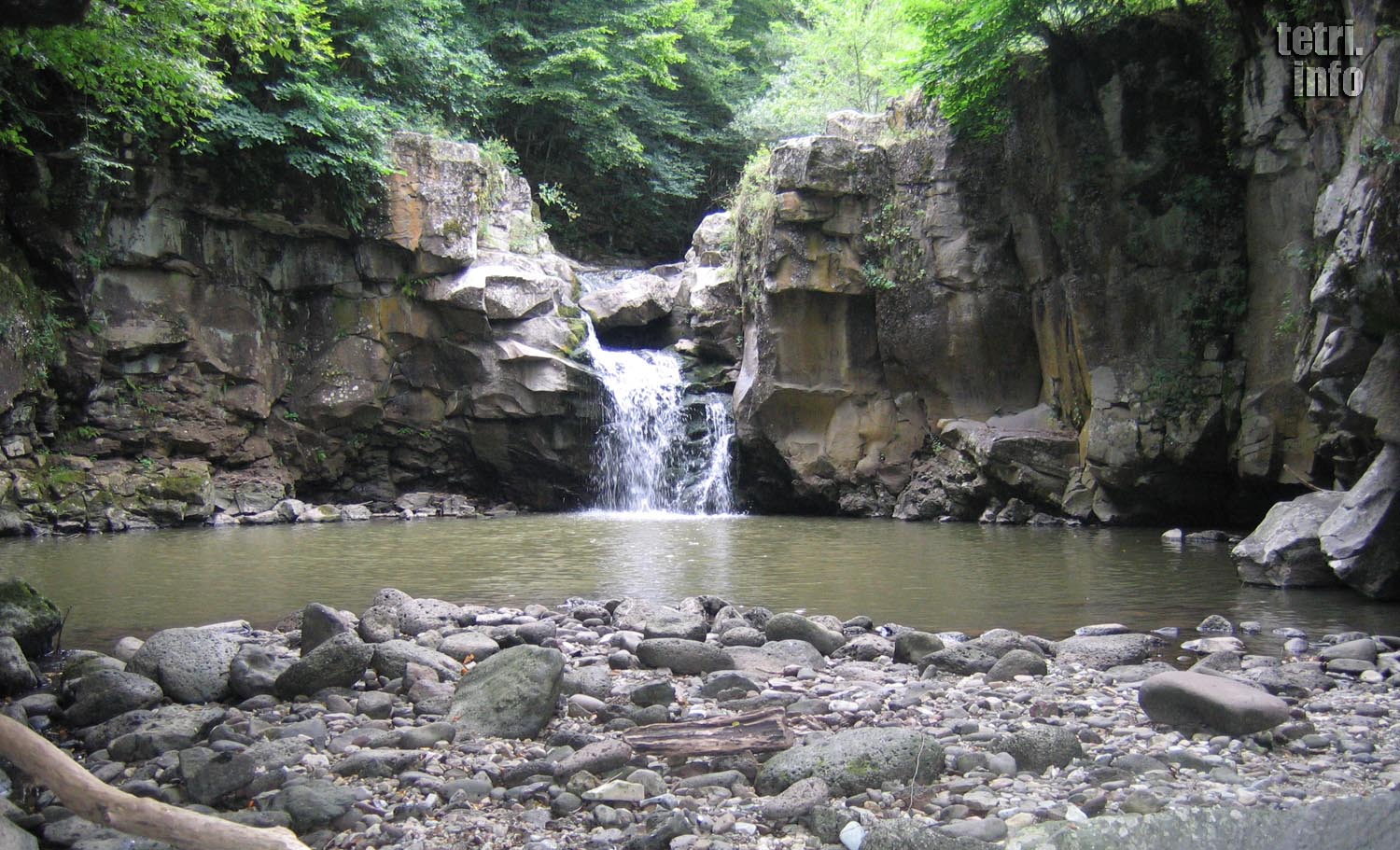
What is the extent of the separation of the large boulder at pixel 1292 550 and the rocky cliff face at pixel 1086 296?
0.69 meters

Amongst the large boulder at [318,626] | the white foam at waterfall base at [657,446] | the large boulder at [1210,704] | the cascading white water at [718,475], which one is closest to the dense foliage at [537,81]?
the large boulder at [318,626]

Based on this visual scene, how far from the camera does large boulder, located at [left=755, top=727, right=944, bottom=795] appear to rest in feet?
10.4

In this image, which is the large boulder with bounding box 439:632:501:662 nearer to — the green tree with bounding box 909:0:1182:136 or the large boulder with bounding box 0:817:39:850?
the large boulder with bounding box 0:817:39:850

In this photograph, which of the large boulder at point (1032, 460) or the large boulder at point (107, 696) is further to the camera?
the large boulder at point (1032, 460)

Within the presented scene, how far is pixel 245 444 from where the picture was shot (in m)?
17.2

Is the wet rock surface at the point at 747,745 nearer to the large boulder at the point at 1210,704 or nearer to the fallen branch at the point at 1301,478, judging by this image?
the large boulder at the point at 1210,704

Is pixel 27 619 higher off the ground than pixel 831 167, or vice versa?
pixel 831 167

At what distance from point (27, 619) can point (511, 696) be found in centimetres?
→ 336

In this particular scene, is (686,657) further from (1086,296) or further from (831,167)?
(831,167)

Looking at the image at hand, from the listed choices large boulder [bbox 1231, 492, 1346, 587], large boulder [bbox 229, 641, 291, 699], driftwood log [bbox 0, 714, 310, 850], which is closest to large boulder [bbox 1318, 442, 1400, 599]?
large boulder [bbox 1231, 492, 1346, 587]

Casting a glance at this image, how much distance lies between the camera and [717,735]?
143 inches

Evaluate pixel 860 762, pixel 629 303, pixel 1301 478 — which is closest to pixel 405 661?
pixel 860 762

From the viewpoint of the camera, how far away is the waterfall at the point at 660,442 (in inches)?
722

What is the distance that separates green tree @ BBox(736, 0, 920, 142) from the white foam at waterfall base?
890 cm
